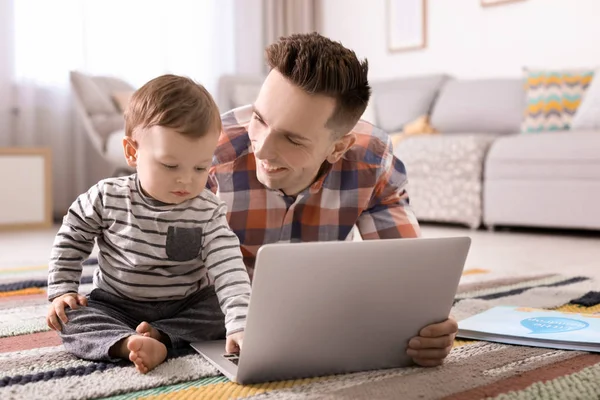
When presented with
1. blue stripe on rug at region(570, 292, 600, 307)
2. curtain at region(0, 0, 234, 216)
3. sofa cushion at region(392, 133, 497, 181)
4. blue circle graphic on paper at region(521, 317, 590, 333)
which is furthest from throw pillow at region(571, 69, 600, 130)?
blue circle graphic on paper at region(521, 317, 590, 333)

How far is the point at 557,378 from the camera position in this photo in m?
A: 0.95

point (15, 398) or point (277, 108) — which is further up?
point (277, 108)

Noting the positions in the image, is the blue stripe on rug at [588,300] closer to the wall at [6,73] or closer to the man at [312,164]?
the man at [312,164]

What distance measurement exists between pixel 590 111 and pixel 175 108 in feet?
8.90

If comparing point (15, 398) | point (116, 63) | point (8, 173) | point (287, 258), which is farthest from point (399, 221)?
point (116, 63)

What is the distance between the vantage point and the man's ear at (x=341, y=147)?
127 cm

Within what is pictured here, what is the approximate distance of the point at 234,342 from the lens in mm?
981

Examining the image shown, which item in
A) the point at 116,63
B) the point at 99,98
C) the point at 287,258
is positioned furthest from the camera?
the point at 116,63

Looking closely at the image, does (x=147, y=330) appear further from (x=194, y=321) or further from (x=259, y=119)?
(x=259, y=119)

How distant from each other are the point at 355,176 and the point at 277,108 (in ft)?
0.98

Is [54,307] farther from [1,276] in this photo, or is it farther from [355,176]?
[1,276]

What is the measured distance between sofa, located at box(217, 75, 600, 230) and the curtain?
0.45 m

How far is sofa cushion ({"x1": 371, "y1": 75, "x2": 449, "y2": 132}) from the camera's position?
4.18m

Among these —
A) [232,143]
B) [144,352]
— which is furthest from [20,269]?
[144,352]
